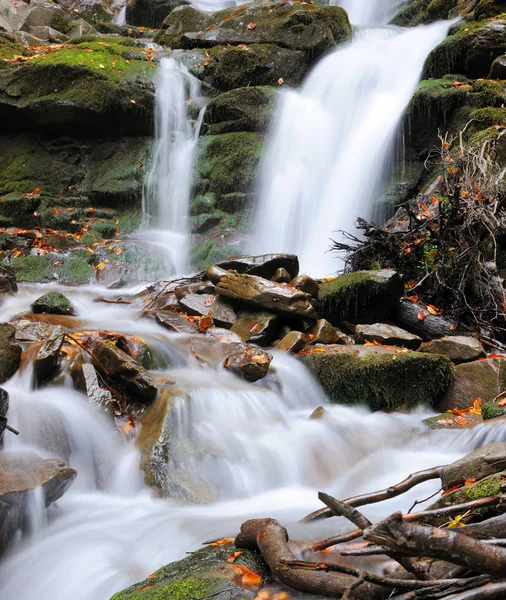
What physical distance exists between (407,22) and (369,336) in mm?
14830

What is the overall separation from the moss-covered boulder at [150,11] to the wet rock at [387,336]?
18821 millimetres

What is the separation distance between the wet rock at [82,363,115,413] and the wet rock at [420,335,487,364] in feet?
11.5

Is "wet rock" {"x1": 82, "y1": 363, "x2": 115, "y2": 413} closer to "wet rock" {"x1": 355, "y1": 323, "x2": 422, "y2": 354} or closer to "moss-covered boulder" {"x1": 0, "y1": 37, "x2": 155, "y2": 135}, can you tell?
"wet rock" {"x1": 355, "y1": 323, "x2": 422, "y2": 354}

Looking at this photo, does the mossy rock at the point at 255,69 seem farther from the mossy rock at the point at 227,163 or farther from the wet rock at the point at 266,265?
the wet rock at the point at 266,265

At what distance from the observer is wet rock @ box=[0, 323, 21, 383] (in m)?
4.53

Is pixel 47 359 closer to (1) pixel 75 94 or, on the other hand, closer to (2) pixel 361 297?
(2) pixel 361 297

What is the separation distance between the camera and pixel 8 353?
15.0 ft

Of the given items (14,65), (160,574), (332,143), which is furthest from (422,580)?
(14,65)

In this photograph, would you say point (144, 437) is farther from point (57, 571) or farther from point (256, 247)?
point (256, 247)

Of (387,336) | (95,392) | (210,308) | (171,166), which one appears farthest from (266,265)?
(171,166)

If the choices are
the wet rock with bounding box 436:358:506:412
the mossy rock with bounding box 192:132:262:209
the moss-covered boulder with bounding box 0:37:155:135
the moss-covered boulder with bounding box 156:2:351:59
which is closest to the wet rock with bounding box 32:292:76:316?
the wet rock with bounding box 436:358:506:412

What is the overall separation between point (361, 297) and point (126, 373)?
134 inches

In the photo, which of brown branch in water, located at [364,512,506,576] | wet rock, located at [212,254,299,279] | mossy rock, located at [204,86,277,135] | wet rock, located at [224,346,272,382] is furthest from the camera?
mossy rock, located at [204,86,277,135]

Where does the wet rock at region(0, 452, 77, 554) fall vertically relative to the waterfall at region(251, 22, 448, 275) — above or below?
below
